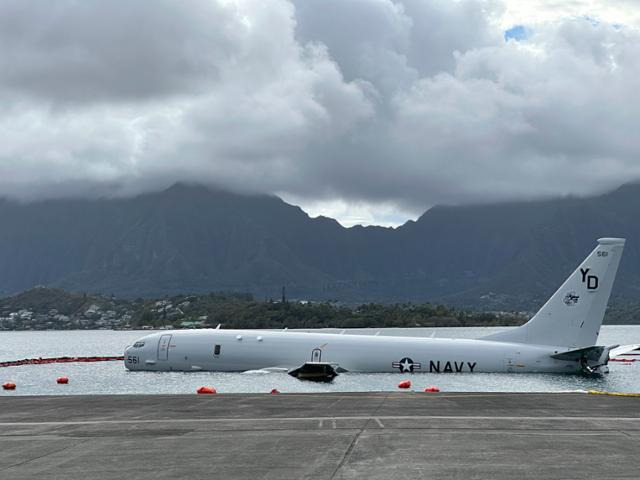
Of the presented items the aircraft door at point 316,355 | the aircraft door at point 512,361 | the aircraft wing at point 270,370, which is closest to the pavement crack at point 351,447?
the aircraft wing at point 270,370

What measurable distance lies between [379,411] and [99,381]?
57326mm

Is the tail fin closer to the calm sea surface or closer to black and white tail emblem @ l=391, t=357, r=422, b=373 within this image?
the calm sea surface

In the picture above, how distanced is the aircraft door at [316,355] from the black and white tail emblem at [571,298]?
67.4 feet

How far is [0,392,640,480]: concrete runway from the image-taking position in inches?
838

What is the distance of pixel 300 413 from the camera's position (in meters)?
34.0

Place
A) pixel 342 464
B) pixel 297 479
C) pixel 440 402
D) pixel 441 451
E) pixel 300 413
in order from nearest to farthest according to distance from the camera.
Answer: pixel 297 479, pixel 342 464, pixel 441 451, pixel 300 413, pixel 440 402

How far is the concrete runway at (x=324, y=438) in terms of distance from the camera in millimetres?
21281

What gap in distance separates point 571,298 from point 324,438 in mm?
48507

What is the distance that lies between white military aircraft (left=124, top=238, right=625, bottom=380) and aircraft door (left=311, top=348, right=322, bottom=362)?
8 centimetres

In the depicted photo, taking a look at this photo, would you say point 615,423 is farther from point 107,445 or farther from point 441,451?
point 107,445

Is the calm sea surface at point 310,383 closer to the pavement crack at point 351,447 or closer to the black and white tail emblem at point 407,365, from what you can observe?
the black and white tail emblem at point 407,365

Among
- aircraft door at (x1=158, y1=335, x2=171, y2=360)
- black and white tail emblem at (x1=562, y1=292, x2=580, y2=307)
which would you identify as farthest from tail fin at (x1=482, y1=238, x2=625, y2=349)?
aircraft door at (x1=158, y1=335, x2=171, y2=360)

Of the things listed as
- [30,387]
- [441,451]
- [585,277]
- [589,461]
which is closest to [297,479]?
[441,451]

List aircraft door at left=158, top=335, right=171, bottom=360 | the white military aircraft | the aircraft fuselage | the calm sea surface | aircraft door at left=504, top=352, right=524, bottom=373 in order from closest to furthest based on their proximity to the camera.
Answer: the calm sea surface
the white military aircraft
aircraft door at left=504, top=352, right=524, bottom=373
the aircraft fuselage
aircraft door at left=158, top=335, right=171, bottom=360
